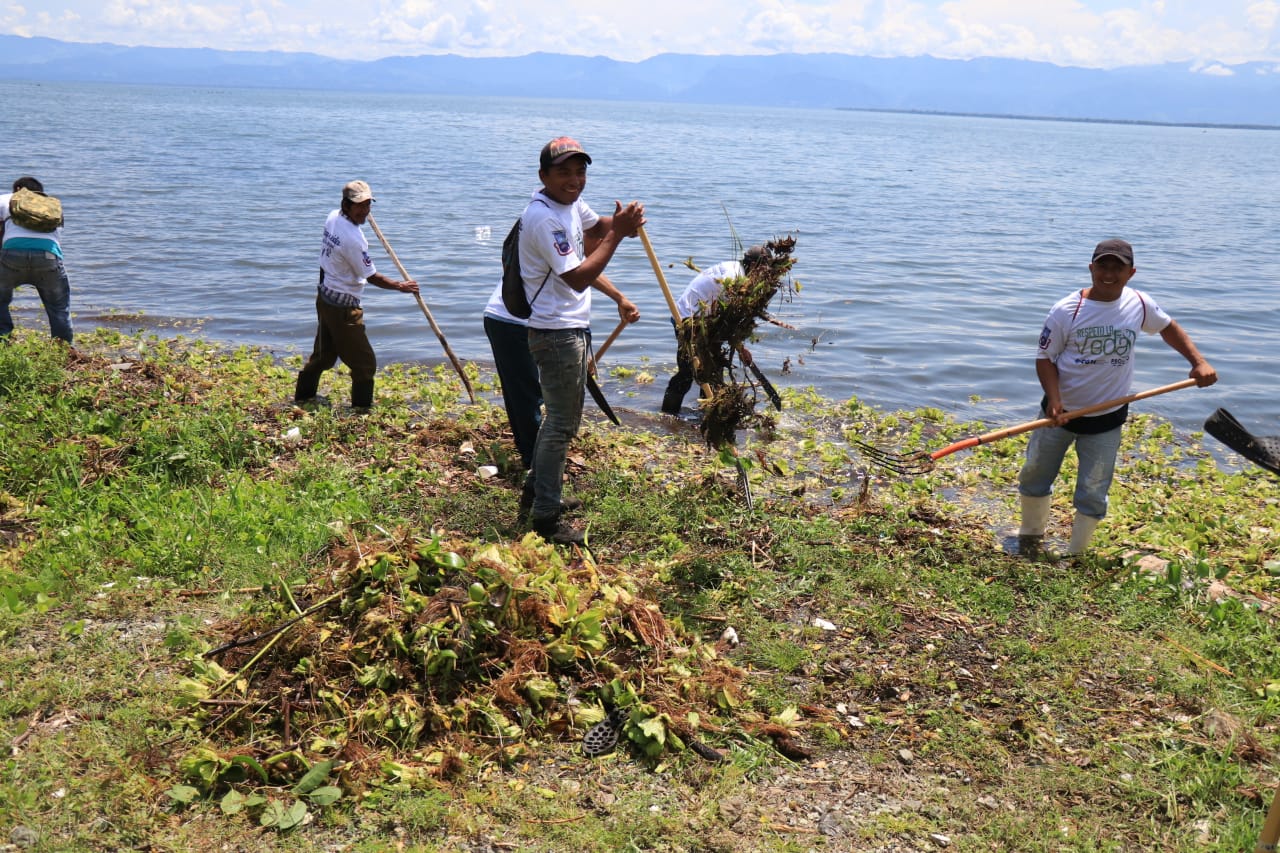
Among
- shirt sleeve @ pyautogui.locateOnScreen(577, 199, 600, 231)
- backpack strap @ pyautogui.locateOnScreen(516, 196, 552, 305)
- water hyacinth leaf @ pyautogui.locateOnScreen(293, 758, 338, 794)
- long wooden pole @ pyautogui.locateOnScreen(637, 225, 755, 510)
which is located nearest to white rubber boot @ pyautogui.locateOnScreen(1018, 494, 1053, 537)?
long wooden pole @ pyautogui.locateOnScreen(637, 225, 755, 510)

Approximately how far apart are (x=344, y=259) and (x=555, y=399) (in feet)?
11.8

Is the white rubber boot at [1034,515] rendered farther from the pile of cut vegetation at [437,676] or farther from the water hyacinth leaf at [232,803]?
the water hyacinth leaf at [232,803]

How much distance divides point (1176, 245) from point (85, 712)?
88.3ft

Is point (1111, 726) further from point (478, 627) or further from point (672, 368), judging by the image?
point (672, 368)

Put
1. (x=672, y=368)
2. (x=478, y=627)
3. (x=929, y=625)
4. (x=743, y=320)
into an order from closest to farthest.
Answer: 1. (x=478, y=627)
2. (x=929, y=625)
3. (x=743, y=320)
4. (x=672, y=368)

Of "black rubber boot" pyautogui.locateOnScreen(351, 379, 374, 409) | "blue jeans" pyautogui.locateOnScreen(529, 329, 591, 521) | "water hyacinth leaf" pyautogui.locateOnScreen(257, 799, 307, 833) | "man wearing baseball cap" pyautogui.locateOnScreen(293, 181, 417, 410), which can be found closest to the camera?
"water hyacinth leaf" pyautogui.locateOnScreen(257, 799, 307, 833)

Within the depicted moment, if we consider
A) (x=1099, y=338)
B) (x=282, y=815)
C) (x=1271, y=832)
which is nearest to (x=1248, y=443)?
(x=1271, y=832)

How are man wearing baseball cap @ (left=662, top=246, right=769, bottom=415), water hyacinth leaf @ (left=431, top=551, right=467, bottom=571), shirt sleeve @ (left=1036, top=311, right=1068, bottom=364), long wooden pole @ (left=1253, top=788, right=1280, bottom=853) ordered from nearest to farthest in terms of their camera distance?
long wooden pole @ (left=1253, top=788, right=1280, bottom=853) < water hyacinth leaf @ (left=431, top=551, right=467, bottom=571) < shirt sleeve @ (left=1036, top=311, right=1068, bottom=364) < man wearing baseball cap @ (left=662, top=246, right=769, bottom=415)

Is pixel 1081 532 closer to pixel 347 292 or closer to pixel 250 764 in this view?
pixel 250 764

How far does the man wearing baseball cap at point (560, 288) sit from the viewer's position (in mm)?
5504

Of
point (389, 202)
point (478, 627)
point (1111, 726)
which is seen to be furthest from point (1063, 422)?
point (389, 202)

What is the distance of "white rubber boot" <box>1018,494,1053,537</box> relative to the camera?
6797mm

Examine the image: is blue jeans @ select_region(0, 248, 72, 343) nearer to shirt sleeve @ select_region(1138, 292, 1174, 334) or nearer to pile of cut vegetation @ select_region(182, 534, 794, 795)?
pile of cut vegetation @ select_region(182, 534, 794, 795)

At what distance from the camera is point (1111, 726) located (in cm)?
447
